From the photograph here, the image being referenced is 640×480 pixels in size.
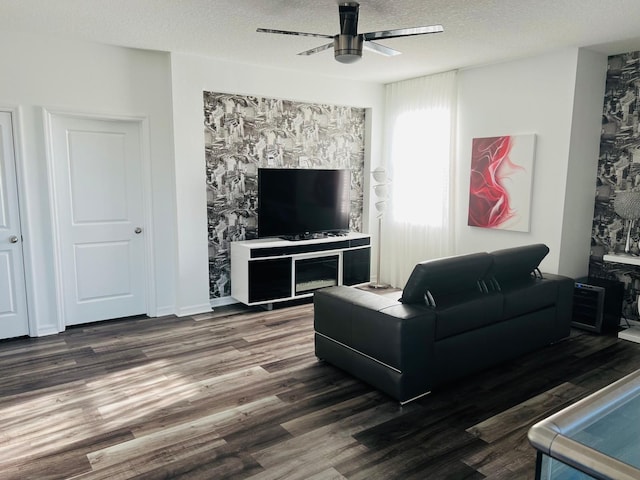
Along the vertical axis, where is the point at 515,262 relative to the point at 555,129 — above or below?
below

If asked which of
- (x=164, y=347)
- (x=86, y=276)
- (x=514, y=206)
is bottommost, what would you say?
(x=164, y=347)

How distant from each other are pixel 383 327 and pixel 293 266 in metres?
2.44

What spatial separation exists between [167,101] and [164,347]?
2503mm

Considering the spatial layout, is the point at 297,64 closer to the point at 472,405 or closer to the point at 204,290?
the point at 204,290

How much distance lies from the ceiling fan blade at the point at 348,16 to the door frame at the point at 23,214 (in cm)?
297

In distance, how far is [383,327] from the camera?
3.04m

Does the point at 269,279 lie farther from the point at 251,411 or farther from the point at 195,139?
the point at 251,411

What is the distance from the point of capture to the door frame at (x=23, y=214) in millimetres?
4094

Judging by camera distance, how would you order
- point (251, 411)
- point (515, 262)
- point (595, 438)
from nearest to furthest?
1. point (595, 438)
2. point (251, 411)
3. point (515, 262)

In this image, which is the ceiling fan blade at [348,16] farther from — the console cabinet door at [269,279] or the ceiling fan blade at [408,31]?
the console cabinet door at [269,279]

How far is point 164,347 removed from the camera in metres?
4.12

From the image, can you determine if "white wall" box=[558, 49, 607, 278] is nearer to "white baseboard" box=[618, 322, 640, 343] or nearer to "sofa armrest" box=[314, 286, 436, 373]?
"white baseboard" box=[618, 322, 640, 343]

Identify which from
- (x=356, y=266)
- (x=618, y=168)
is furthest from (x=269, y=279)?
(x=618, y=168)

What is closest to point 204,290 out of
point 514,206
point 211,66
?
point 211,66
